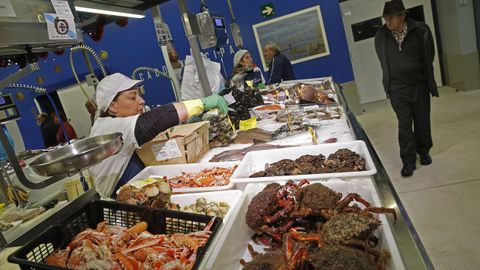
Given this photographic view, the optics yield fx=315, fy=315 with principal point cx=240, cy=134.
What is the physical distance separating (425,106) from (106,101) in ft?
11.7

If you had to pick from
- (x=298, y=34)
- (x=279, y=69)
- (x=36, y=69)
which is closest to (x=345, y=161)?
(x=36, y=69)

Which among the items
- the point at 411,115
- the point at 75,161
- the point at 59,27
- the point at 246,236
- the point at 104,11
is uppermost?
the point at 104,11

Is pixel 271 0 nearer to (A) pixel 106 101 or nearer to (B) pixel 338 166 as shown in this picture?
(A) pixel 106 101

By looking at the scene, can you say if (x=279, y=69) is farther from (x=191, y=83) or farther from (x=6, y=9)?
(x=6, y=9)

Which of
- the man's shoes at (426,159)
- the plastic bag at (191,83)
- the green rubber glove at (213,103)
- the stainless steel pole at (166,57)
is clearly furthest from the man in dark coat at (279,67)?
the green rubber glove at (213,103)

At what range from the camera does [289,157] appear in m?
2.13

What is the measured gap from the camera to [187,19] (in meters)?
3.58

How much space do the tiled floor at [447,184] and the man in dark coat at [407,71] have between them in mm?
349

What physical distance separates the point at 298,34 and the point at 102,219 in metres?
6.76

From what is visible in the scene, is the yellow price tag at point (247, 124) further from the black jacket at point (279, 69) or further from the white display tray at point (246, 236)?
the black jacket at point (279, 69)

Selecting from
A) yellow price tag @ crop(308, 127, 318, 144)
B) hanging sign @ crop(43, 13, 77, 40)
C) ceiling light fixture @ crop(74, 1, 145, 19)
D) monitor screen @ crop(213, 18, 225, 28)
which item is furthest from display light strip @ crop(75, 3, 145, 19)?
yellow price tag @ crop(308, 127, 318, 144)

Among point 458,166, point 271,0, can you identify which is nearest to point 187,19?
point 458,166

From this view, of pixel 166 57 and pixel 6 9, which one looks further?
pixel 166 57

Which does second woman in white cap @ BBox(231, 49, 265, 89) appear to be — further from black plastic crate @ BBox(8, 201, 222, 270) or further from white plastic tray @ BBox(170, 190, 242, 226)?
black plastic crate @ BBox(8, 201, 222, 270)
